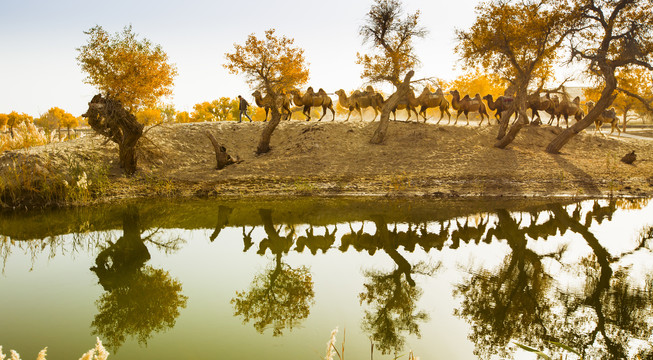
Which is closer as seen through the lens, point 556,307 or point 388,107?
point 556,307

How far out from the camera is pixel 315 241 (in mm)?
9070

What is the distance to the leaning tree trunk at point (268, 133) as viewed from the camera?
1998 centimetres

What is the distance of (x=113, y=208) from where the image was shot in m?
12.5

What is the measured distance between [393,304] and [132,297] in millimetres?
3695

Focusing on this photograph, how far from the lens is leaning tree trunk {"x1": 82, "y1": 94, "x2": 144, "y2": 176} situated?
15757 mm

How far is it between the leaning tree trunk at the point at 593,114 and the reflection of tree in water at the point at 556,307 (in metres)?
13.3

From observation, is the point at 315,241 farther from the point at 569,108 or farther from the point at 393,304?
the point at 569,108

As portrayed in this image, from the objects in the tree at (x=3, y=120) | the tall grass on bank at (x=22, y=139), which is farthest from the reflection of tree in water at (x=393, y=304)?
the tree at (x=3, y=120)

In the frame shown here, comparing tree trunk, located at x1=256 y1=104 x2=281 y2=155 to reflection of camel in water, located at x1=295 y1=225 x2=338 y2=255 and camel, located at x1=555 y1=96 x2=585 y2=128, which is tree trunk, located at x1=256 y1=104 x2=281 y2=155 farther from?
camel, located at x1=555 y1=96 x2=585 y2=128

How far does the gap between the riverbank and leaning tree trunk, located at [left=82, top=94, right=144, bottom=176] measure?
27.7 inches

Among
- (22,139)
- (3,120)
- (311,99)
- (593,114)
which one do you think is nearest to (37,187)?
(22,139)

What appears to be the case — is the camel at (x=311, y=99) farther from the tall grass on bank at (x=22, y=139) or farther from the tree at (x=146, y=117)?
the tall grass on bank at (x=22, y=139)

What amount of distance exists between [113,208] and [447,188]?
11.1 metres

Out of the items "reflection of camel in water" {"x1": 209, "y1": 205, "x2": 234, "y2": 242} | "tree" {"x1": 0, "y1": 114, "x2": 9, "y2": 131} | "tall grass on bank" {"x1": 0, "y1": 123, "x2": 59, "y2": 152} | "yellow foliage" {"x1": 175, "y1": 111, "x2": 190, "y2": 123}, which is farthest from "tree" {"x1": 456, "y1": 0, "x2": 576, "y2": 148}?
"tree" {"x1": 0, "y1": 114, "x2": 9, "y2": 131}
